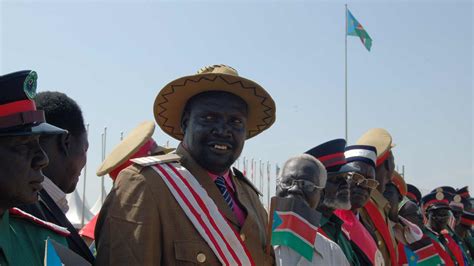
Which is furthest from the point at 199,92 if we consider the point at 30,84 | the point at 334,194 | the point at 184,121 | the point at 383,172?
the point at 383,172

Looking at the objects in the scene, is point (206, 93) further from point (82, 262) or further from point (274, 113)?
point (82, 262)

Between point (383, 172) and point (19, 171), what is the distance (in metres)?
5.05

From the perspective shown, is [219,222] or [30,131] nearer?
[30,131]

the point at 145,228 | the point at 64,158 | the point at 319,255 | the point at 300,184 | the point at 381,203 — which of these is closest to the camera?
the point at 145,228

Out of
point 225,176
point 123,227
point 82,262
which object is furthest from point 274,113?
point 82,262

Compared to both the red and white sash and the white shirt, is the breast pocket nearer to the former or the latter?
the red and white sash

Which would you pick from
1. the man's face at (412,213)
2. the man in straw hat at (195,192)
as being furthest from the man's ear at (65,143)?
the man's face at (412,213)

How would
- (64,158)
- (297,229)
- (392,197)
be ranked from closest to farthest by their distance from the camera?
(64,158) < (297,229) < (392,197)

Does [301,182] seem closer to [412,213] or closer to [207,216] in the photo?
[207,216]

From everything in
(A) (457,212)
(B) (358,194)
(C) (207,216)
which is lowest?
(A) (457,212)

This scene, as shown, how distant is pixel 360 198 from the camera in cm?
576

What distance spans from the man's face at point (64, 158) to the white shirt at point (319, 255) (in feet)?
4.70

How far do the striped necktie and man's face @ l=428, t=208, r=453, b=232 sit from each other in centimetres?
784

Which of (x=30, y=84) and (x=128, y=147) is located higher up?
(x=30, y=84)
